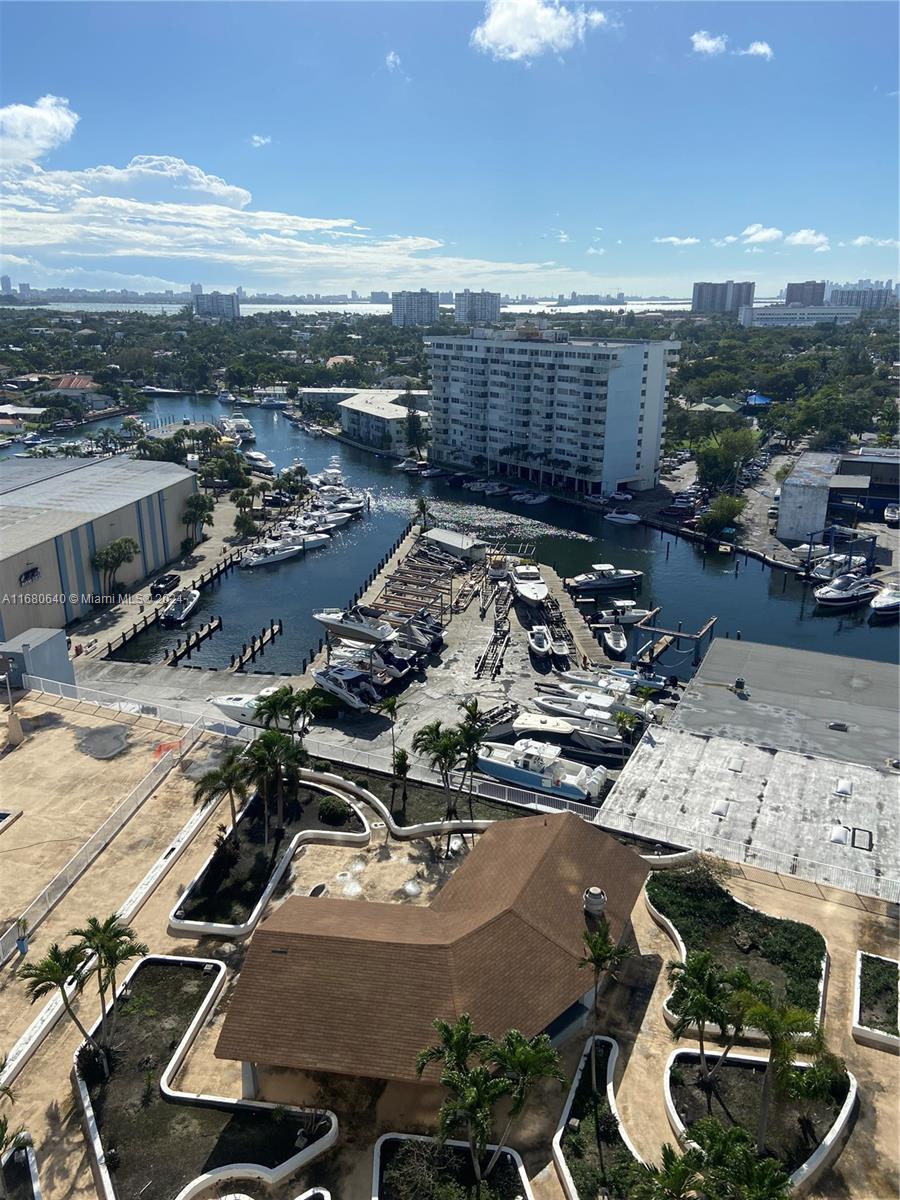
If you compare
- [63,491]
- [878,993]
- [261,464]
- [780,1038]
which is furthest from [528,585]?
[261,464]

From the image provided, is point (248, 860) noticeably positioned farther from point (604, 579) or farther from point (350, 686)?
point (604, 579)

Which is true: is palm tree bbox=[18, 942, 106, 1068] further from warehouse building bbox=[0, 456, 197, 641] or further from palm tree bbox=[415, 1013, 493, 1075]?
warehouse building bbox=[0, 456, 197, 641]

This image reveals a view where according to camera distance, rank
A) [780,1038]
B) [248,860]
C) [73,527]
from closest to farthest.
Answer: [780,1038] → [248,860] → [73,527]

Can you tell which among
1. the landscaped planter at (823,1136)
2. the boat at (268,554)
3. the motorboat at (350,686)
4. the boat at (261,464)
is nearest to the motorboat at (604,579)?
the motorboat at (350,686)

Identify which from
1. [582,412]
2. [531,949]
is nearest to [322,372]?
[582,412]

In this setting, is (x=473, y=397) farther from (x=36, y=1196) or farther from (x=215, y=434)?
(x=36, y=1196)

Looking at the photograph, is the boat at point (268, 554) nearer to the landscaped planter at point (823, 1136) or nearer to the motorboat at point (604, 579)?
the motorboat at point (604, 579)
